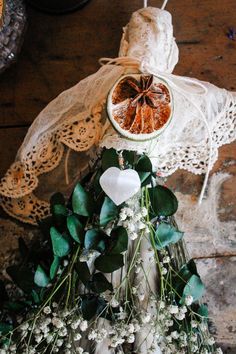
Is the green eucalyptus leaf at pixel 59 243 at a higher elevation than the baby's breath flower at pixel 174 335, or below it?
higher

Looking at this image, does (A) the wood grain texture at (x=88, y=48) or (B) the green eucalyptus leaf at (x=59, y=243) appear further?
(A) the wood grain texture at (x=88, y=48)

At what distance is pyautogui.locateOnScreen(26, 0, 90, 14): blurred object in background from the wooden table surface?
0.01m

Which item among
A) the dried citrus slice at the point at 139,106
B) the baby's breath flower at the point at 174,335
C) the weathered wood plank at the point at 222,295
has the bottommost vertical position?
the weathered wood plank at the point at 222,295

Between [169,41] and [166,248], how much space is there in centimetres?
34

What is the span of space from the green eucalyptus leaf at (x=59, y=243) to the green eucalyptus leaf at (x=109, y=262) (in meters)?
0.05

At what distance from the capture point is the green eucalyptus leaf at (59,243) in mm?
935

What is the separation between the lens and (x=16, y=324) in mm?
1018

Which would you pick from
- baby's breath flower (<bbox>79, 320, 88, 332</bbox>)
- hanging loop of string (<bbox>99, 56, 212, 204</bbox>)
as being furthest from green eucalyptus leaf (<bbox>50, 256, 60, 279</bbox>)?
hanging loop of string (<bbox>99, 56, 212, 204</bbox>)

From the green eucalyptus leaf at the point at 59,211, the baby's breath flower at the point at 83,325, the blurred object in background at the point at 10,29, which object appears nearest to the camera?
the baby's breath flower at the point at 83,325

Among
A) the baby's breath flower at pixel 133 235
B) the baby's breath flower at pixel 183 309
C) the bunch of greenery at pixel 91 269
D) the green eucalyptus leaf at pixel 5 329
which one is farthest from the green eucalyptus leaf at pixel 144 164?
the green eucalyptus leaf at pixel 5 329

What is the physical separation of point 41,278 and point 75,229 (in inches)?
3.7

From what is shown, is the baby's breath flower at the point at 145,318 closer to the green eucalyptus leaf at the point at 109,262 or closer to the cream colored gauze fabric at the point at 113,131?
the green eucalyptus leaf at the point at 109,262

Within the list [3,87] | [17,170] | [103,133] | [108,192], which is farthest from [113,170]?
[3,87]

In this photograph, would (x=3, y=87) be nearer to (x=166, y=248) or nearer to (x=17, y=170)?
(x=17, y=170)
